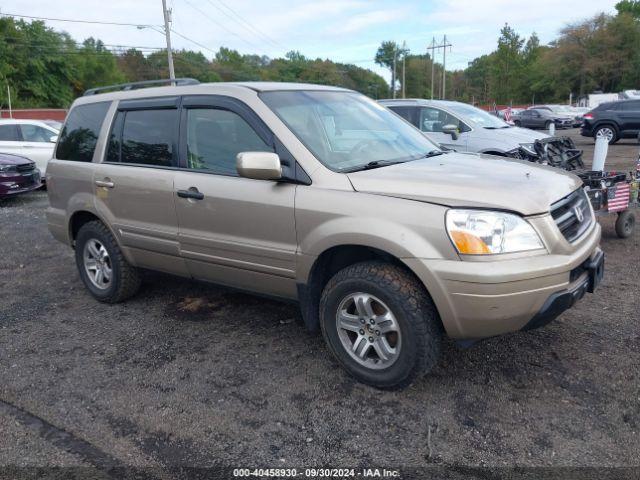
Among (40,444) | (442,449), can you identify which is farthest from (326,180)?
(40,444)

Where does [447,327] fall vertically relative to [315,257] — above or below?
below

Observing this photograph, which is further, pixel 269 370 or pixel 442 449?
pixel 269 370

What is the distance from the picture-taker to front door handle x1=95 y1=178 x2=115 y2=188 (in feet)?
15.0

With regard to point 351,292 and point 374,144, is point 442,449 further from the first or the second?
point 374,144

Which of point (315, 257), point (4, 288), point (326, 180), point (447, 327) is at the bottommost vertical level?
point (4, 288)

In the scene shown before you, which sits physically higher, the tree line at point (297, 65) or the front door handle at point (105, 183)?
the tree line at point (297, 65)

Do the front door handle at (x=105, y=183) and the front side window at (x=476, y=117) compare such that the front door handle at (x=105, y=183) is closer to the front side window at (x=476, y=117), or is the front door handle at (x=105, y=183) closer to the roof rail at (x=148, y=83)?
the roof rail at (x=148, y=83)

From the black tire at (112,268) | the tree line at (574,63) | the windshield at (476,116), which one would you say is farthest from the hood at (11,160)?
the tree line at (574,63)

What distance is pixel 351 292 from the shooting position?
3.32 m

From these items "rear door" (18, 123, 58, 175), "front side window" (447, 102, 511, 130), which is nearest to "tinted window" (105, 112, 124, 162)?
"front side window" (447, 102, 511, 130)

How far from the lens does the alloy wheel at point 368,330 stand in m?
3.25

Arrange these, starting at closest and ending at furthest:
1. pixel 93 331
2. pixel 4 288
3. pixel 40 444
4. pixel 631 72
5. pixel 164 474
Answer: pixel 164 474 → pixel 40 444 → pixel 93 331 → pixel 4 288 → pixel 631 72

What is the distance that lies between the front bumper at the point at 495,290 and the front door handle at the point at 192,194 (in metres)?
1.65

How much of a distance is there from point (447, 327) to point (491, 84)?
267 ft
